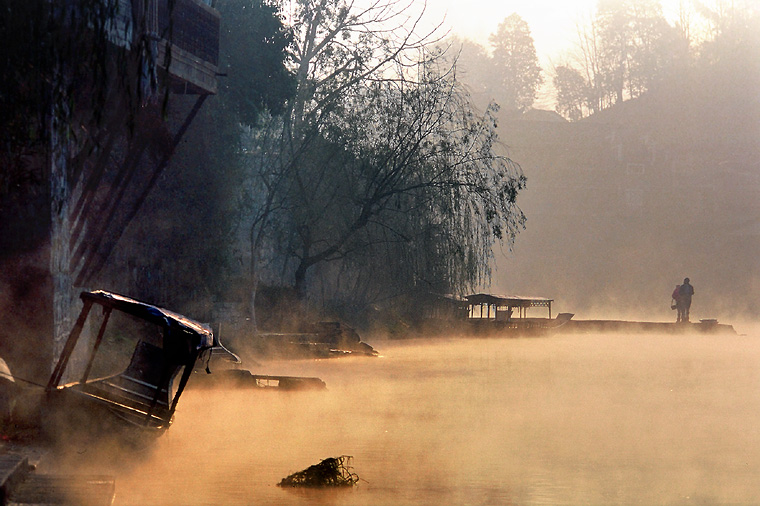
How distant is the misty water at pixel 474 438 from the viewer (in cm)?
1021

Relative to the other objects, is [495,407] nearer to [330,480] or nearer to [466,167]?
[330,480]

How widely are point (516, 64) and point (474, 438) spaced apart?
287 ft

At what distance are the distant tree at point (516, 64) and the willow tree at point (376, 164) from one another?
6525 centimetres

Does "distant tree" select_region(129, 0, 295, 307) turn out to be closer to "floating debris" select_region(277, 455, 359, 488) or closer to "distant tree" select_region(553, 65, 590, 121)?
"floating debris" select_region(277, 455, 359, 488)

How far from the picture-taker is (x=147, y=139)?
19.5 metres

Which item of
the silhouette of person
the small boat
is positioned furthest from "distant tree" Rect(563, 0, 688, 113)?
the small boat

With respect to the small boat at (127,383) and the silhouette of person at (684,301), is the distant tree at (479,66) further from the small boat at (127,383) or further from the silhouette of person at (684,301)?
the small boat at (127,383)

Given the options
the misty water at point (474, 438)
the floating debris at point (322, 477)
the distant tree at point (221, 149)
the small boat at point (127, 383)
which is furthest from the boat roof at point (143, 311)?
the distant tree at point (221, 149)

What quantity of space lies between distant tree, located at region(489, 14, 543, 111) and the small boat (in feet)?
280

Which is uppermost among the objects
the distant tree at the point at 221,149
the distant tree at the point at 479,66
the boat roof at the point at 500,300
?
the distant tree at the point at 479,66

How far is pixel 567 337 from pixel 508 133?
1561 inches

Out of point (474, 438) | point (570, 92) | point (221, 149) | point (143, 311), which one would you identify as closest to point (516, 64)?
point (570, 92)

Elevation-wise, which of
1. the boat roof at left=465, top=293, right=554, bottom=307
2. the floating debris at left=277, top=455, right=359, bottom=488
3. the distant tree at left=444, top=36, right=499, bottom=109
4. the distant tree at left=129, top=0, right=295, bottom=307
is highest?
the distant tree at left=444, top=36, right=499, bottom=109

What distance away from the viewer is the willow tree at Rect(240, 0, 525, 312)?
1215 inches
